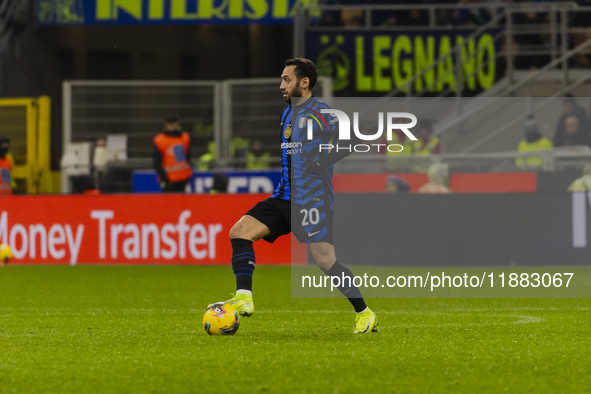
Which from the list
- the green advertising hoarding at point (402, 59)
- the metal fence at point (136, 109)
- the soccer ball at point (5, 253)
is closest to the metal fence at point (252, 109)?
the metal fence at point (136, 109)

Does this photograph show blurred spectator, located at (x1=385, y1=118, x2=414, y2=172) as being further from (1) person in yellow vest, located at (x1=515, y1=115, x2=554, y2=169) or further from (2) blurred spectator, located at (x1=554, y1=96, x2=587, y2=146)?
(2) blurred spectator, located at (x1=554, y1=96, x2=587, y2=146)

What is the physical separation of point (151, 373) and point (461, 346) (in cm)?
205

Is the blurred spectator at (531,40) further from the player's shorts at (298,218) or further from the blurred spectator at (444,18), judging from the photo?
the player's shorts at (298,218)

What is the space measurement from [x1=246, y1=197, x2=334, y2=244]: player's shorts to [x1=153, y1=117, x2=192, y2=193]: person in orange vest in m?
9.61

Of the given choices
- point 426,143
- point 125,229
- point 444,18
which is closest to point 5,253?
point 125,229

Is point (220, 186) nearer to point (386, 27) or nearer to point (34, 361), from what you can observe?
point (386, 27)

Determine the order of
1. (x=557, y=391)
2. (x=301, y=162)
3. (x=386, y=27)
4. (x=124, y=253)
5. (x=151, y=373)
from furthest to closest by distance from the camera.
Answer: (x=386, y=27) < (x=124, y=253) < (x=301, y=162) < (x=151, y=373) < (x=557, y=391)

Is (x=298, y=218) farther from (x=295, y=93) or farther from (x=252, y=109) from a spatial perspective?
(x=252, y=109)

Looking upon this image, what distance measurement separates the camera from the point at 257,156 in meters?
18.5

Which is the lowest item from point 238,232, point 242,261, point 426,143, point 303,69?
point 242,261

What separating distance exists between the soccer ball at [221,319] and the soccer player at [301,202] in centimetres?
5

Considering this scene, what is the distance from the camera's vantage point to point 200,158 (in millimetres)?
18688

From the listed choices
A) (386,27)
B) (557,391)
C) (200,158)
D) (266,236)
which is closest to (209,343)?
(266,236)

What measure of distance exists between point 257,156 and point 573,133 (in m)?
5.01
